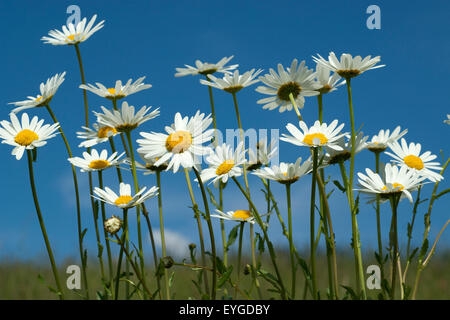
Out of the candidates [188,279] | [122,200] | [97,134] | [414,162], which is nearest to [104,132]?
[97,134]

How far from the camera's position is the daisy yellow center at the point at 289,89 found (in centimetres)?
175

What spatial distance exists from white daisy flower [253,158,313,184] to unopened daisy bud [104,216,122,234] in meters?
0.49

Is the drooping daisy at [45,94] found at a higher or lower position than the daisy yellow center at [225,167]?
higher

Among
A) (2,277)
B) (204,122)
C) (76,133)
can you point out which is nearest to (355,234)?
(204,122)

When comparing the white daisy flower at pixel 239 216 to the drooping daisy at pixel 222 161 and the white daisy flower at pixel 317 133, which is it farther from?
the white daisy flower at pixel 317 133

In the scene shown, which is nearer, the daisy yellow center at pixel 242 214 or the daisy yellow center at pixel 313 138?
the daisy yellow center at pixel 313 138

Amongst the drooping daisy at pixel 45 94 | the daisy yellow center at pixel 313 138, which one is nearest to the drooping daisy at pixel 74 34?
the drooping daisy at pixel 45 94

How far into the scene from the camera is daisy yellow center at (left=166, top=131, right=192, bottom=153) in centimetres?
142

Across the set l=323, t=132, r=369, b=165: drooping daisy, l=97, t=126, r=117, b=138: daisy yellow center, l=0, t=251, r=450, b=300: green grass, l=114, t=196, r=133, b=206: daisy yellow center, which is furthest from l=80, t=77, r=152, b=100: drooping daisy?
l=0, t=251, r=450, b=300: green grass

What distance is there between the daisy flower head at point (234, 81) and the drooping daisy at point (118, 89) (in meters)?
0.24

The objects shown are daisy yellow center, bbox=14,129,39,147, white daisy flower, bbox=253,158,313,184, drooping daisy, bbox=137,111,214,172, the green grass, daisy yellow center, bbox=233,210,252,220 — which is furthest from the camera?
the green grass

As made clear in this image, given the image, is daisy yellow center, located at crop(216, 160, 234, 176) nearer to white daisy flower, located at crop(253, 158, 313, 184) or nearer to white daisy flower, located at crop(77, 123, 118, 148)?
white daisy flower, located at crop(253, 158, 313, 184)
